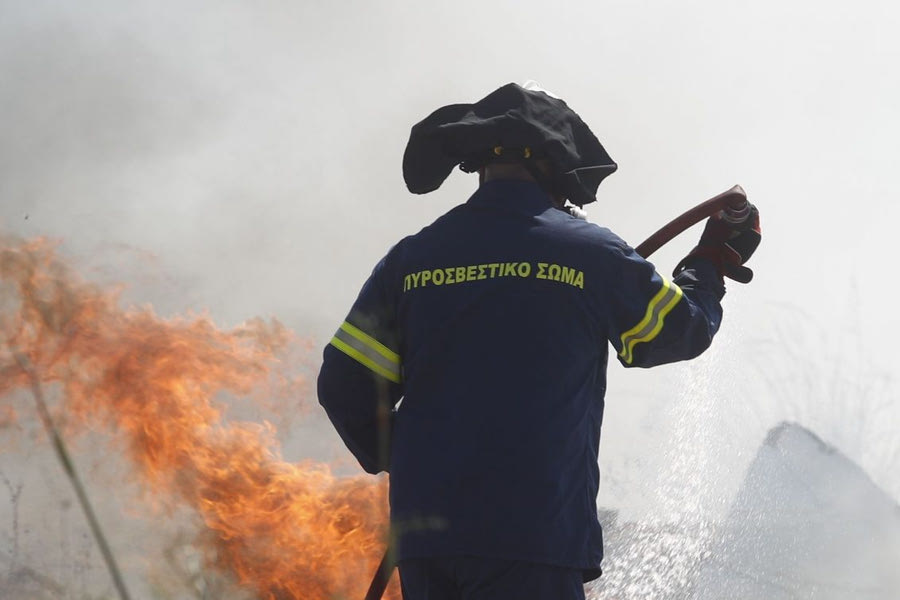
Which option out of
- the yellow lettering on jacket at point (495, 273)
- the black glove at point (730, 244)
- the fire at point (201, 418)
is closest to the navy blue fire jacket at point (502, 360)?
the yellow lettering on jacket at point (495, 273)

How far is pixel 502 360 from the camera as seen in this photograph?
92.2 inches

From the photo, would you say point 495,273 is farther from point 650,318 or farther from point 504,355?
point 650,318

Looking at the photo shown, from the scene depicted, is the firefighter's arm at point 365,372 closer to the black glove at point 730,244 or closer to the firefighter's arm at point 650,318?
the firefighter's arm at point 650,318

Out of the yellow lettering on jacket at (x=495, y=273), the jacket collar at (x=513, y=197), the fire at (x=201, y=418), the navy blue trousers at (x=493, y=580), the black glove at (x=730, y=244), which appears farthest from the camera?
the fire at (x=201, y=418)

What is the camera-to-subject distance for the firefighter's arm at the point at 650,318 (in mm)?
2404

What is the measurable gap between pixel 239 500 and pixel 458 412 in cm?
444

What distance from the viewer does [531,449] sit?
2.29 meters

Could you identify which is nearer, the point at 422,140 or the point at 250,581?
the point at 422,140

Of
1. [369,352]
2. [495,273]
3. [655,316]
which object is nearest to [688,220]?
[655,316]

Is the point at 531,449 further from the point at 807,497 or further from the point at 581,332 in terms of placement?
the point at 807,497

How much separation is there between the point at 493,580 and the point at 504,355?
50 centimetres

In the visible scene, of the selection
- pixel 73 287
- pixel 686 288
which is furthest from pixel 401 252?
pixel 73 287

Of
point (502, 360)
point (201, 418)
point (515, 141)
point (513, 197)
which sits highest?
point (515, 141)

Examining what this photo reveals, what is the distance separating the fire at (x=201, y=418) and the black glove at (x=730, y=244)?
3113 millimetres
